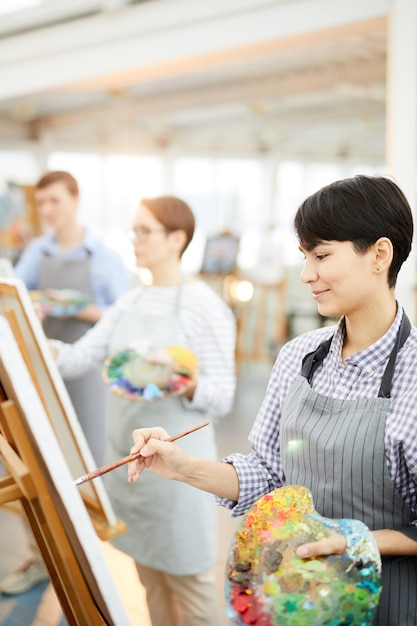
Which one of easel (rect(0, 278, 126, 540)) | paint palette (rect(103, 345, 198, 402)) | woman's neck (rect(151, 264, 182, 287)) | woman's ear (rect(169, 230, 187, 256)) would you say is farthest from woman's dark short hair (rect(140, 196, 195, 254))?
easel (rect(0, 278, 126, 540))

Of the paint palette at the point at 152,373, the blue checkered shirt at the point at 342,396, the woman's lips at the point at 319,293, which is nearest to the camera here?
the blue checkered shirt at the point at 342,396

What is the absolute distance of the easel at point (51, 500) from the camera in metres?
0.87

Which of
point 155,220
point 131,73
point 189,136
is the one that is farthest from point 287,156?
point 155,220

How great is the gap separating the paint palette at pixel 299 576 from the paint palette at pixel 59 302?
5.80 ft

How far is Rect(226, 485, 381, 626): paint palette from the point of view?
0.90m

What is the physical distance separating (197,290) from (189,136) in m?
8.94

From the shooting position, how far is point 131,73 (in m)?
4.15

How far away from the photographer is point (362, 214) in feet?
3.66

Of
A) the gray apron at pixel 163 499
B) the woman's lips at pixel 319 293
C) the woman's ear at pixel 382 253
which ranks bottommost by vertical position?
the gray apron at pixel 163 499

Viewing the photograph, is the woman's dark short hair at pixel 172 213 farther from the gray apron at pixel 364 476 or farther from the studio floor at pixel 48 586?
the studio floor at pixel 48 586

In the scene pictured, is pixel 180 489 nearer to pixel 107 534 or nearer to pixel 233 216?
pixel 107 534

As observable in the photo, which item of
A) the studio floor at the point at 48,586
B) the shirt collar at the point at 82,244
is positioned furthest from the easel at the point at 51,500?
the shirt collar at the point at 82,244

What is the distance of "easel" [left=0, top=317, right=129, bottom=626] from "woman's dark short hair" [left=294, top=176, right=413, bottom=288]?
56cm

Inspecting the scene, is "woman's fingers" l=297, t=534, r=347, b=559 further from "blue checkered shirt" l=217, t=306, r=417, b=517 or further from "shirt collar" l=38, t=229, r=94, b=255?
"shirt collar" l=38, t=229, r=94, b=255
